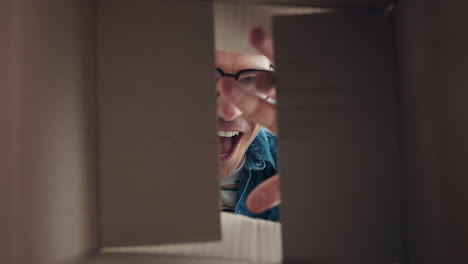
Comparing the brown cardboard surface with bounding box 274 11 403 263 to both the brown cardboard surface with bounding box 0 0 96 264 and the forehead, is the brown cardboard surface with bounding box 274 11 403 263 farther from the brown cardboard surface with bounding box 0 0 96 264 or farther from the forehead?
the forehead

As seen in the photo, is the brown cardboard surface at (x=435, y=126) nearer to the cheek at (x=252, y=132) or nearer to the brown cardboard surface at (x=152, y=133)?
the brown cardboard surface at (x=152, y=133)

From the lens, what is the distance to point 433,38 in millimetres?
492

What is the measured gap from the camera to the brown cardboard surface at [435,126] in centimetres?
46

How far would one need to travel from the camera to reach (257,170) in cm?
169

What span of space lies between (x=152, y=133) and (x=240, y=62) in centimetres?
70

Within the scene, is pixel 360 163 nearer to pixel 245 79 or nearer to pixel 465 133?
pixel 465 133

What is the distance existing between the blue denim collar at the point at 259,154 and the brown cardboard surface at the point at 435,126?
3.66 ft

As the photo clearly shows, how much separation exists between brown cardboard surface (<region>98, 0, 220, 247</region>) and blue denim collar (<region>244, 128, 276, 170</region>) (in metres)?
1.11

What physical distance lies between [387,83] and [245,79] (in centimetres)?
71

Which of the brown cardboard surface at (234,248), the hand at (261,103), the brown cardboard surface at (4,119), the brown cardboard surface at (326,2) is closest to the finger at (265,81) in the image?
the hand at (261,103)

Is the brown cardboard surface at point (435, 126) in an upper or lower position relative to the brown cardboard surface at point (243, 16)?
lower

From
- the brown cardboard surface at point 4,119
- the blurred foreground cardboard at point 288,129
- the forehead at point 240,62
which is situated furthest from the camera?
the forehead at point 240,62

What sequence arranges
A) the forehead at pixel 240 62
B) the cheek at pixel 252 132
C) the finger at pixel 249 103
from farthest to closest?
the cheek at pixel 252 132 → the forehead at pixel 240 62 → the finger at pixel 249 103

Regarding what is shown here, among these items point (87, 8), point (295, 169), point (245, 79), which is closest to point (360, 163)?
point (295, 169)
